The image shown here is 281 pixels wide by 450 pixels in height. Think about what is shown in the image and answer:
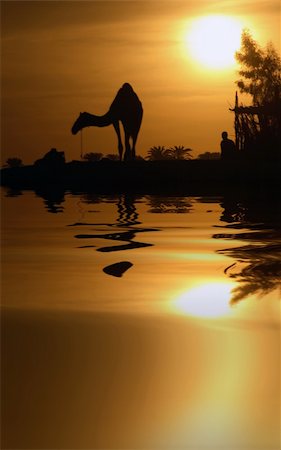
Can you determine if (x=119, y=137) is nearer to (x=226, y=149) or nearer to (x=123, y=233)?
(x=226, y=149)

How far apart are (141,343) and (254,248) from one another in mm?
4497

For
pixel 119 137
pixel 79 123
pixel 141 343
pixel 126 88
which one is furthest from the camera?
pixel 79 123

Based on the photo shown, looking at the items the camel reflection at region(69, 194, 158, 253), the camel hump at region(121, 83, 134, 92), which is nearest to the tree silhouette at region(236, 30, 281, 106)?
the camel hump at region(121, 83, 134, 92)

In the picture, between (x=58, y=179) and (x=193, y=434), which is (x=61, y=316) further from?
(x=58, y=179)

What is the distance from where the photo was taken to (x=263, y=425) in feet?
15.4

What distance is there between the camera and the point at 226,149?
29500 mm

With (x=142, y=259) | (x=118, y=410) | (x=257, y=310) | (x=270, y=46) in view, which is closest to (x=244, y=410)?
(x=118, y=410)

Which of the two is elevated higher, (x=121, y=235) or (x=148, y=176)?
(x=121, y=235)

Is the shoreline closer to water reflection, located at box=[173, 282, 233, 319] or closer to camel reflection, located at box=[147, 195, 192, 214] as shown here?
camel reflection, located at box=[147, 195, 192, 214]

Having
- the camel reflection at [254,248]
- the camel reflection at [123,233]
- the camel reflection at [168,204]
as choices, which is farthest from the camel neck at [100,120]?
the camel reflection at [254,248]

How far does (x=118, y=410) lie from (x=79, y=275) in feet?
12.8

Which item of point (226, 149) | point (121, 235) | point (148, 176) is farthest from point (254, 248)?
point (226, 149)

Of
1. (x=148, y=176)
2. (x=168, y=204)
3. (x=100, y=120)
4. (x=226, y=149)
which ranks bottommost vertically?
(x=148, y=176)

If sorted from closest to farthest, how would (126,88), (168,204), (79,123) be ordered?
(168,204)
(126,88)
(79,123)
